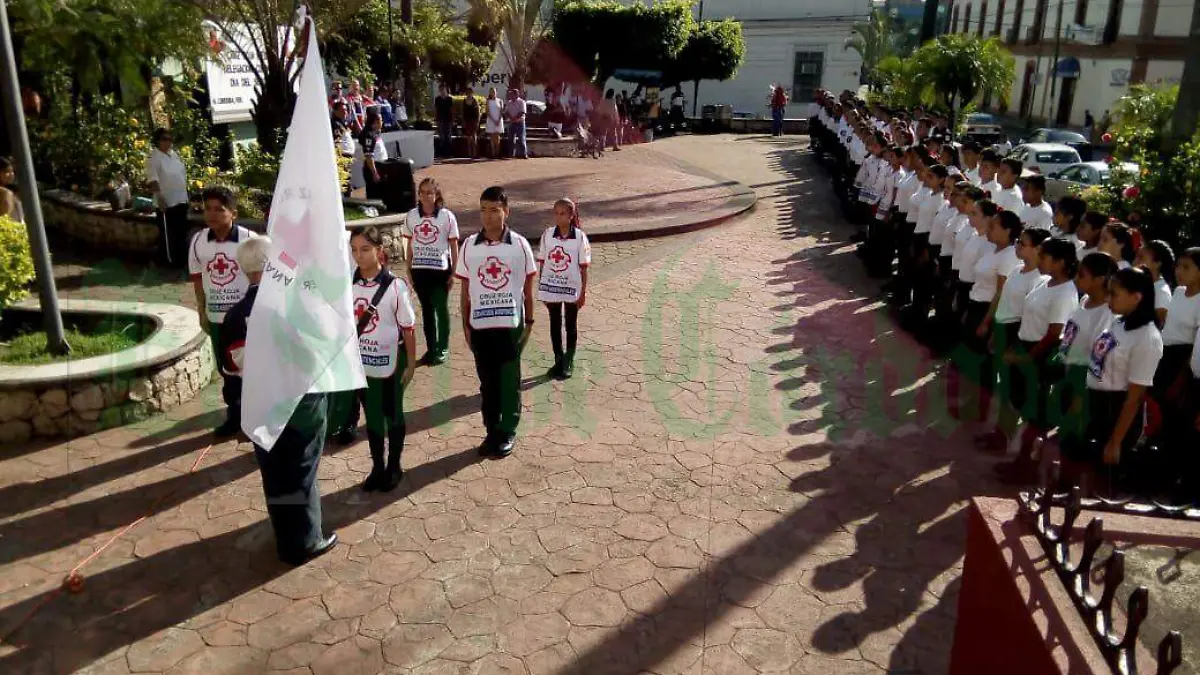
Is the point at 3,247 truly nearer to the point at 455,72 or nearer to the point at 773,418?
the point at 773,418

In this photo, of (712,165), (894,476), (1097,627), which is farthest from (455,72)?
(1097,627)

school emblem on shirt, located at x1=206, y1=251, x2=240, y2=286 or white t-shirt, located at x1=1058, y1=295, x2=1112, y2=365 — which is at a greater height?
school emblem on shirt, located at x1=206, y1=251, x2=240, y2=286

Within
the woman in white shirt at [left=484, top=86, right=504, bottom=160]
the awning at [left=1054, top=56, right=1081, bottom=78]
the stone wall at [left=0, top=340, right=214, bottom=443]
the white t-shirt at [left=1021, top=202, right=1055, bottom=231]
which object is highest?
the awning at [left=1054, top=56, right=1081, bottom=78]

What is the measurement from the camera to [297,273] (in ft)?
14.1

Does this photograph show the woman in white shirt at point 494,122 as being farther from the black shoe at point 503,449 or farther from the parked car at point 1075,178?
the black shoe at point 503,449

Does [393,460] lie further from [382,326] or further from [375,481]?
[382,326]

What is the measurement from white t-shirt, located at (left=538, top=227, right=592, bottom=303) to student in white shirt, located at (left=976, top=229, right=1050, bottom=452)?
3171mm

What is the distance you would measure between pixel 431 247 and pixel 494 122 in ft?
45.5

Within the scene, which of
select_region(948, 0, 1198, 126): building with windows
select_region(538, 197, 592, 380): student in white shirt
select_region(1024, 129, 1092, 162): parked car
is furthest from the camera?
select_region(948, 0, 1198, 126): building with windows

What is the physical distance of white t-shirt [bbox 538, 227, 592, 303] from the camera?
7066 millimetres

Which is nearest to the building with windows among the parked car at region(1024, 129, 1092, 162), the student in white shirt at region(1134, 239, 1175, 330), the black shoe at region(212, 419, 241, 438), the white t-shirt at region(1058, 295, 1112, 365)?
the parked car at region(1024, 129, 1092, 162)

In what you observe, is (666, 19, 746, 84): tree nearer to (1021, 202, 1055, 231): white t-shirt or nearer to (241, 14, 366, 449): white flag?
(1021, 202, 1055, 231): white t-shirt

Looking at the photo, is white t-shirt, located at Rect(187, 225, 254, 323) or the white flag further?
white t-shirt, located at Rect(187, 225, 254, 323)

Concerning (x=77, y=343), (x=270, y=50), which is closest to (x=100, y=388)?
(x=77, y=343)
